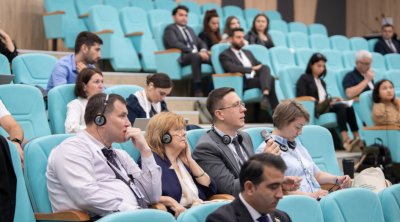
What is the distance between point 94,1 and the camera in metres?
7.07

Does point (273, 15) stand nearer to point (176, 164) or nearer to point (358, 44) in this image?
point (358, 44)

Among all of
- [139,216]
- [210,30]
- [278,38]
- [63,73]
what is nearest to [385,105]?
[210,30]

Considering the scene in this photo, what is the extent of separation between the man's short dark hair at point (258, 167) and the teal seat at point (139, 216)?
281 millimetres

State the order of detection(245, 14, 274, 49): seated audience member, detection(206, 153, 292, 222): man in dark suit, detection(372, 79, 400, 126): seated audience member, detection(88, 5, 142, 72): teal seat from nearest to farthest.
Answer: detection(206, 153, 292, 222): man in dark suit, detection(372, 79, 400, 126): seated audience member, detection(88, 5, 142, 72): teal seat, detection(245, 14, 274, 49): seated audience member

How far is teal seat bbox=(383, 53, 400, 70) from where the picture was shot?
27.4 feet

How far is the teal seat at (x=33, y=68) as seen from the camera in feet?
15.4

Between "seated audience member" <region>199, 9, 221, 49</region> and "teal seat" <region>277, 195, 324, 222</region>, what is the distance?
14.6 feet

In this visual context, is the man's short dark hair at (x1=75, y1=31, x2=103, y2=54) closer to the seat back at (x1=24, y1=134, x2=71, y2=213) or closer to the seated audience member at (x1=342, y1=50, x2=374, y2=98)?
the seat back at (x1=24, y1=134, x2=71, y2=213)

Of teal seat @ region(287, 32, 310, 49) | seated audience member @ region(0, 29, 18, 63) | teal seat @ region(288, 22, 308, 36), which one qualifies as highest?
seated audience member @ region(0, 29, 18, 63)

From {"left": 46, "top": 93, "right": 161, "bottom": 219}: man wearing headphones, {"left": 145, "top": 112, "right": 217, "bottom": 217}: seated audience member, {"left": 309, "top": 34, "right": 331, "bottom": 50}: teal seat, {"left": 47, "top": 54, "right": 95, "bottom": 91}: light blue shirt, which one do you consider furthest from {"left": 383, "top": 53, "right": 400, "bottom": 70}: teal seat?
{"left": 46, "top": 93, "right": 161, "bottom": 219}: man wearing headphones

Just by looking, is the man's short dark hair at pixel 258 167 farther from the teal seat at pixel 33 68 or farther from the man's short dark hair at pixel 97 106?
the teal seat at pixel 33 68

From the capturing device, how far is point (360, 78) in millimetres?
6812

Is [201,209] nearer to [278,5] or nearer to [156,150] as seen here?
[156,150]

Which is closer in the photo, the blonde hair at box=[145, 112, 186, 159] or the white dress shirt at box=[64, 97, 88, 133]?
the blonde hair at box=[145, 112, 186, 159]
